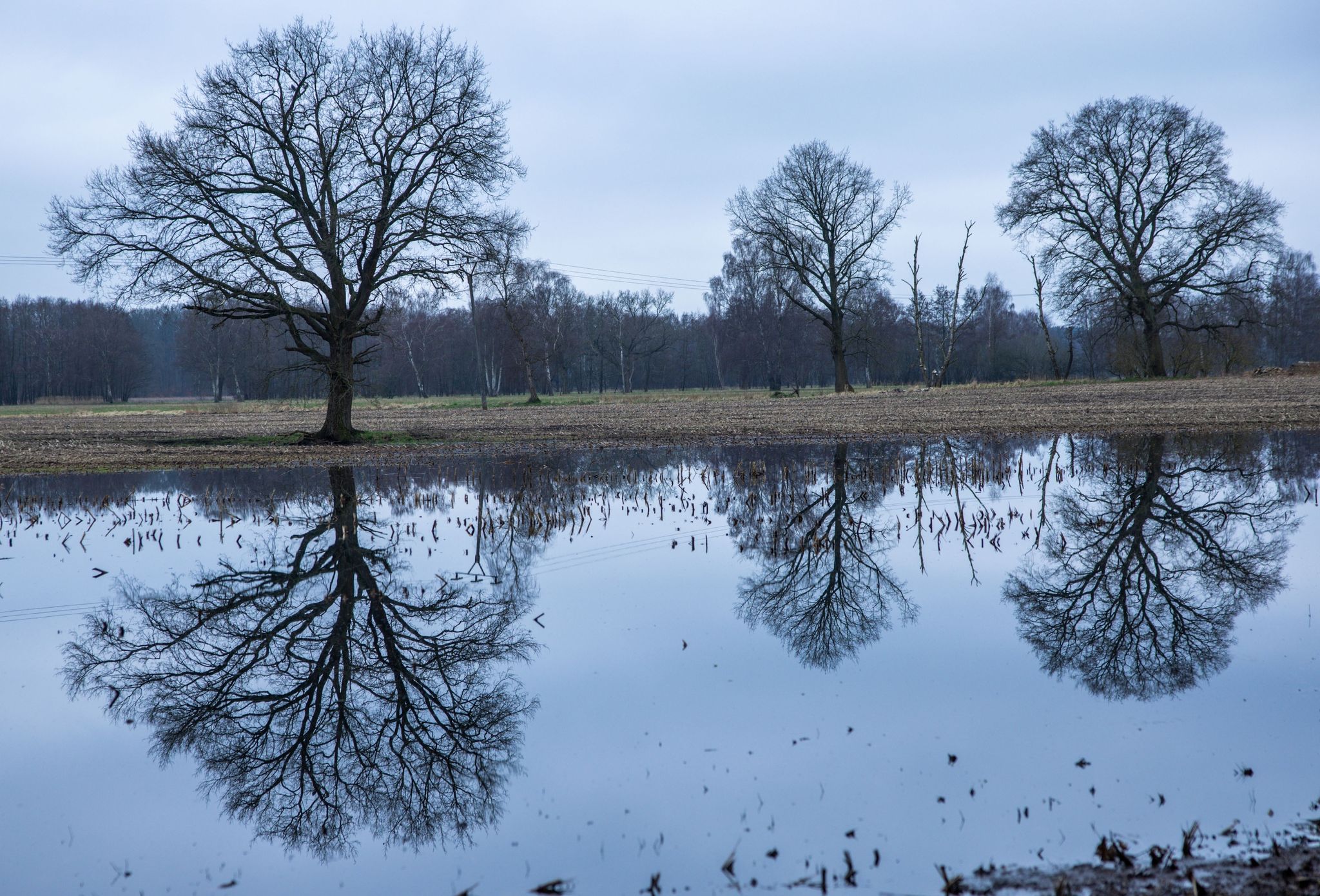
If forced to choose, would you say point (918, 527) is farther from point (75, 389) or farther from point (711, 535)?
point (75, 389)

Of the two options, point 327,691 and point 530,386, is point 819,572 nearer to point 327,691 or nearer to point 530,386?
point 327,691

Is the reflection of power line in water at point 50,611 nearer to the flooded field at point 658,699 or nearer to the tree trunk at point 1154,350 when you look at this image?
the flooded field at point 658,699

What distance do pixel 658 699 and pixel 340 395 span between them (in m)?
20.9

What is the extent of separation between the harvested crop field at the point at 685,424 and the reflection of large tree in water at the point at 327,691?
42.0 ft

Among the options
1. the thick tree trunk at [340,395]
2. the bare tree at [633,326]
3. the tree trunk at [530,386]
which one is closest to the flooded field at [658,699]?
the thick tree trunk at [340,395]

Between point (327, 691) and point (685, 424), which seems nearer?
point (327, 691)

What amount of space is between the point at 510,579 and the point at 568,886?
4.95m

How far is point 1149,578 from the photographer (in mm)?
7289

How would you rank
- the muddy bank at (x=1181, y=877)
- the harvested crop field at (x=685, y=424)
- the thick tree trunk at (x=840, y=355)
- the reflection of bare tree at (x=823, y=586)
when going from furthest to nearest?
1. the thick tree trunk at (x=840, y=355)
2. the harvested crop field at (x=685, y=424)
3. the reflection of bare tree at (x=823, y=586)
4. the muddy bank at (x=1181, y=877)

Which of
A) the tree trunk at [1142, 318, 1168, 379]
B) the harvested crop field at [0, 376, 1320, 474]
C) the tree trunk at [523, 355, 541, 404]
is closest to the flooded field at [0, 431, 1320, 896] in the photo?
the harvested crop field at [0, 376, 1320, 474]

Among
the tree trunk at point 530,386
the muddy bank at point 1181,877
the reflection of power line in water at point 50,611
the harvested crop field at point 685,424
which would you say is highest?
the tree trunk at point 530,386

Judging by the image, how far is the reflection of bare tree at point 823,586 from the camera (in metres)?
6.19

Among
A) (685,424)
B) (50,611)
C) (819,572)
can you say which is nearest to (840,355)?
(685,424)

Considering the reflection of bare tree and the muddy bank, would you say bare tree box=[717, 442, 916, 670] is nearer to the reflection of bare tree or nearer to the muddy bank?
the reflection of bare tree
